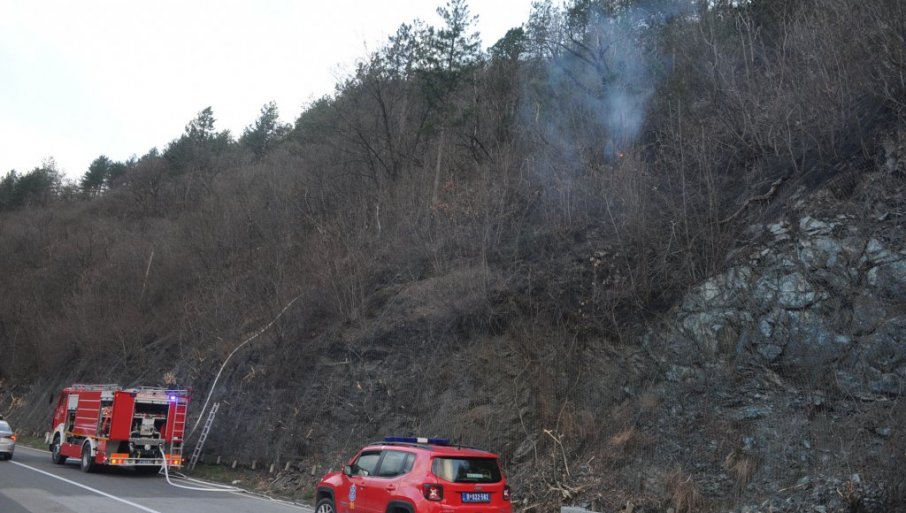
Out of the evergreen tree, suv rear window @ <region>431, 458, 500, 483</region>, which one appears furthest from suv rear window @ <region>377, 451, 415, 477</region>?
the evergreen tree

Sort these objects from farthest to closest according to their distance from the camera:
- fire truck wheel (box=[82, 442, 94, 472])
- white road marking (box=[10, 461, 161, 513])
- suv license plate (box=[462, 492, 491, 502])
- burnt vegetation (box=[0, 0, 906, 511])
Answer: fire truck wheel (box=[82, 442, 94, 472]) < burnt vegetation (box=[0, 0, 906, 511]) < white road marking (box=[10, 461, 161, 513]) < suv license plate (box=[462, 492, 491, 502])

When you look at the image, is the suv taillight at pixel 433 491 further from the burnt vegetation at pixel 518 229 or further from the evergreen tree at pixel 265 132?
the evergreen tree at pixel 265 132

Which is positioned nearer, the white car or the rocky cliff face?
the rocky cliff face

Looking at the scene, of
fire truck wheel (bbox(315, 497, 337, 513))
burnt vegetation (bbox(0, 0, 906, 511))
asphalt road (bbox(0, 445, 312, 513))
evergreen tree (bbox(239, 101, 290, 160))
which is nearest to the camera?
fire truck wheel (bbox(315, 497, 337, 513))

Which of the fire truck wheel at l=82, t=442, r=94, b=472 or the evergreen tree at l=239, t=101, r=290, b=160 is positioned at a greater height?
the evergreen tree at l=239, t=101, r=290, b=160

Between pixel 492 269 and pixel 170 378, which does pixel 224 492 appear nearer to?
pixel 492 269

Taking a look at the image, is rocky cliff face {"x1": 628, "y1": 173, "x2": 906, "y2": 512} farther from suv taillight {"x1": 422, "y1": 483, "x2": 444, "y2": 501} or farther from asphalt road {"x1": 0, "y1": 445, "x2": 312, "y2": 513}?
asphalt road {"x1": 0, "y1": 445, "x2": 312, "y2": 513}

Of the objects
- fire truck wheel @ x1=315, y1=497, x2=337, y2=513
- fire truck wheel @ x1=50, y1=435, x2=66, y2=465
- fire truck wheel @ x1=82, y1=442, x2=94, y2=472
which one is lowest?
fire truck wheel @ x1=50, y1=435, x2=66, y2=465

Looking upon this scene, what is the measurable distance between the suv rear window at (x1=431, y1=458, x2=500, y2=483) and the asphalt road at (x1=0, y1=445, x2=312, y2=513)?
628 cm

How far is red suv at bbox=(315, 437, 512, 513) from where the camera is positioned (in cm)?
905

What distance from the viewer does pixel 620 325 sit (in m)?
16.0

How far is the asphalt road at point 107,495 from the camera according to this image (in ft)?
42.6

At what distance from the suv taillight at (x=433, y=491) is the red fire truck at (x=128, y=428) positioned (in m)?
13.8

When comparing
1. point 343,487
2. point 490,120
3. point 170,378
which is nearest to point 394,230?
point 490,120
